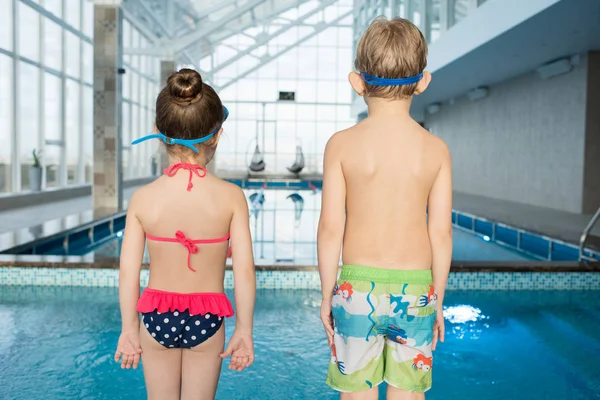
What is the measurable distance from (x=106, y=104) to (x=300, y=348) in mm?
7033

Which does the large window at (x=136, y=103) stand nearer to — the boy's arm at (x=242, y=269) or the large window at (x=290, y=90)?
the large window at (x=290, y=90)

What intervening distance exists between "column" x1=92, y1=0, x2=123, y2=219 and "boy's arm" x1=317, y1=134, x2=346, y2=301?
8238mm

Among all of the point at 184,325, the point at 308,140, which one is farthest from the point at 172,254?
the point at 308,140

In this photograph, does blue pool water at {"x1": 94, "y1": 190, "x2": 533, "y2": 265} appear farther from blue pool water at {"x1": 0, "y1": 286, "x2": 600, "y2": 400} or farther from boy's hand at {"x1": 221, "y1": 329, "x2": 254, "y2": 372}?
boy's hand at {"x1": 221, "y1": 329, "x2": 254, "y2": 372}

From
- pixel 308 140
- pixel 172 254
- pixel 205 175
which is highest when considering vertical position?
pixel 308 140

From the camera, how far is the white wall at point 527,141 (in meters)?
9.36

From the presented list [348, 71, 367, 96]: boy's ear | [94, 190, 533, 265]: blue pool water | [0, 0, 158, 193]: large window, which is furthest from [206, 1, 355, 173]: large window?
[348, 71, 367, 96]: boy's ear

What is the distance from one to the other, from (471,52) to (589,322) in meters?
5.99

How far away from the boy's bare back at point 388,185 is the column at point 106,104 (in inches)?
326

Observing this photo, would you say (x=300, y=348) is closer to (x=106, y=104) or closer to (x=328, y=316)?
(x=328, y=316)

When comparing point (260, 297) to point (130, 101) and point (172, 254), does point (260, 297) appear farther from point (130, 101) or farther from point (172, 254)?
point (130, 101)

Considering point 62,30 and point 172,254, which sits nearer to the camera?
point 172,254

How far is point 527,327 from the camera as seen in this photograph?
375cm

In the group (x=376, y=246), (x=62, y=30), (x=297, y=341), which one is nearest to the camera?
(x=376, y=246)
